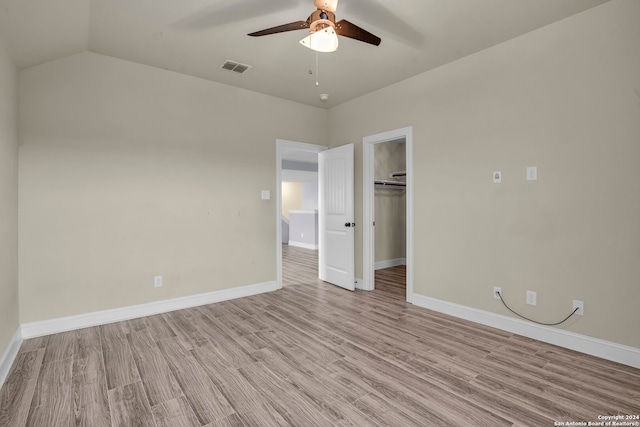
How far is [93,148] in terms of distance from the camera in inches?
125

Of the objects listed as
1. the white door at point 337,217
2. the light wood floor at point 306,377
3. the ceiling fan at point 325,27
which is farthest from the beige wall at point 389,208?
the ceiling fan at point 325,27

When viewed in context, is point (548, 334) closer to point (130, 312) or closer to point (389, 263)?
point (389, 263)

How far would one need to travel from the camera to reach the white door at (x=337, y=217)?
4.50 metres

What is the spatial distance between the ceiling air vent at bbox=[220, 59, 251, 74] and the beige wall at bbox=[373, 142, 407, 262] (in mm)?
3075

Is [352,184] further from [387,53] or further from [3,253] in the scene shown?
[3,253]

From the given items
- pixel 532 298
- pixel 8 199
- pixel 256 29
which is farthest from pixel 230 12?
pixel 532 298

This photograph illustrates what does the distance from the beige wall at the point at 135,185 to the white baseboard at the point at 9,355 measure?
260 millimetres

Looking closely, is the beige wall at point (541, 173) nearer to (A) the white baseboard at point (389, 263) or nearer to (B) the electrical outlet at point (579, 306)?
(B) the electrical outlet at point (579, 306)

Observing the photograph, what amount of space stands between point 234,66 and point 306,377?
3217 millimetres

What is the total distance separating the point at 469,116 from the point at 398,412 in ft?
9.39

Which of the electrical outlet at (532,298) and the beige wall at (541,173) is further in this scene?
the electrical outlet at (532,298)

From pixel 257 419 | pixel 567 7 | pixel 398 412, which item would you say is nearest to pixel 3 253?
pixel 257 419

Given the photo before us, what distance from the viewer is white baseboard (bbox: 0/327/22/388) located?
86.2 inches

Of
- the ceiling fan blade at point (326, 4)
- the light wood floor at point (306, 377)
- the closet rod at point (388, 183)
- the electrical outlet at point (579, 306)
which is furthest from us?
the closet rod at point (388, 183)
